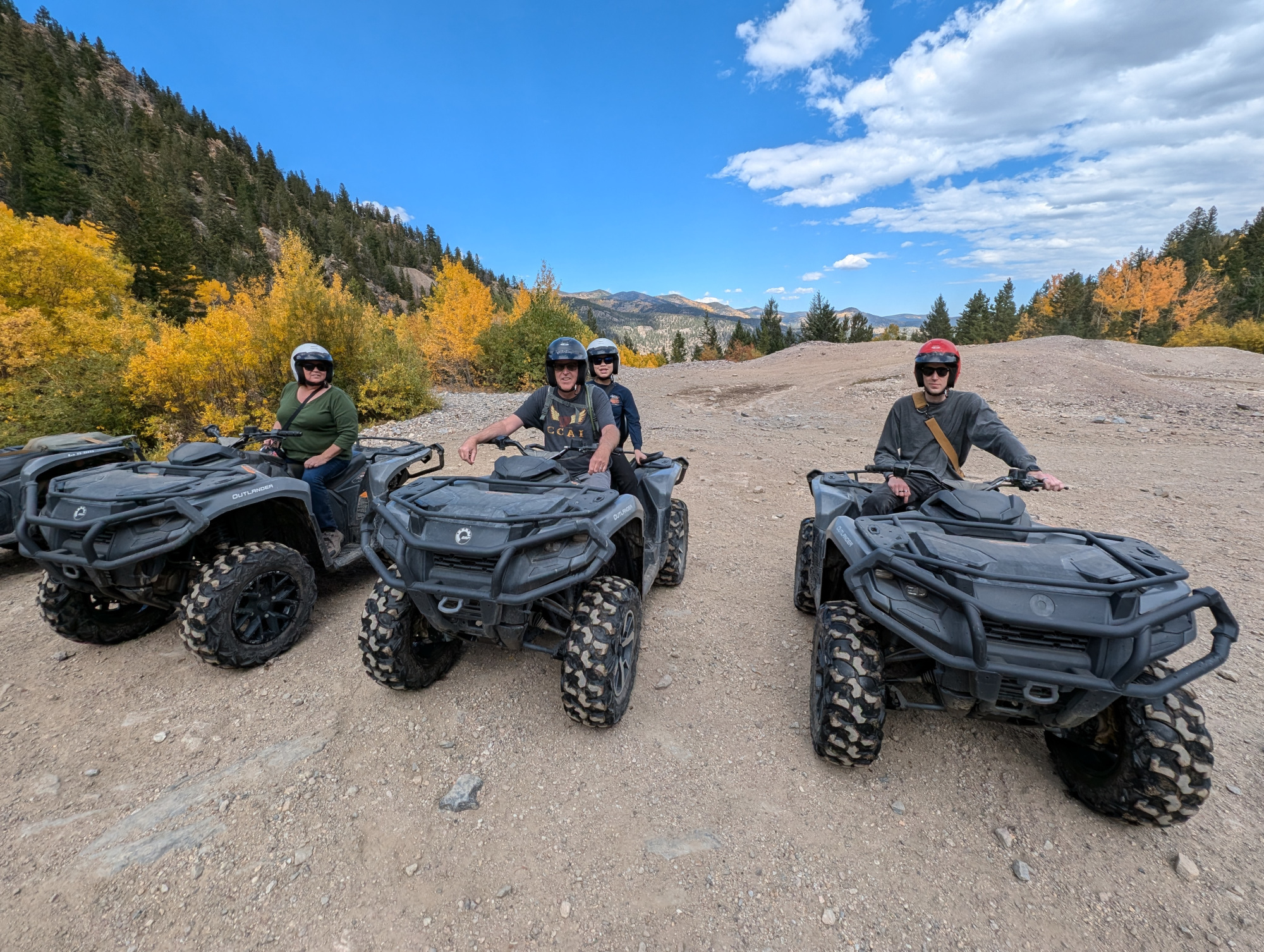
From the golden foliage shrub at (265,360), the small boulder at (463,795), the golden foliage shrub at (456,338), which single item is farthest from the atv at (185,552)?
the golden foliage shrub at (456,338)

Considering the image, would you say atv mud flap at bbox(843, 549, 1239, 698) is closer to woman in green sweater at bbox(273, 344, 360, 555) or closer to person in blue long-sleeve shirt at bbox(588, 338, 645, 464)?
person in blue long-sleeve shirt at bbox(588, 338, 645, 464)

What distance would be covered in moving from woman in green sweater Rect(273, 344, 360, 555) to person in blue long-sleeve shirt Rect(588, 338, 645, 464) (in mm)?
2078

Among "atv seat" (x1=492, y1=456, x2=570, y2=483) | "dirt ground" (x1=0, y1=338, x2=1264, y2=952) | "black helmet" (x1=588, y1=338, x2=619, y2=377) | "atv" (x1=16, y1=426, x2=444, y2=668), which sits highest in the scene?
"black helmet" (x1=588, y1=338, x2=619, y2=377)

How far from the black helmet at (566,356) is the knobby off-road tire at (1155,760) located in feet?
11.2

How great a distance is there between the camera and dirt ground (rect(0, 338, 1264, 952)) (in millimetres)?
1866

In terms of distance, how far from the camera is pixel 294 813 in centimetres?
232

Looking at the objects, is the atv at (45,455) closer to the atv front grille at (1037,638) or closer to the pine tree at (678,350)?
the atv front grille at (1037,638)

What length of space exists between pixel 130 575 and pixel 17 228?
746 inches

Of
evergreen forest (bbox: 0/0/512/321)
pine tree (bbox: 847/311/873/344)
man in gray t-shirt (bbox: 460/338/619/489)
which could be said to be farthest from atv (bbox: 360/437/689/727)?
pine tree (bbox: 847/311/873/344)

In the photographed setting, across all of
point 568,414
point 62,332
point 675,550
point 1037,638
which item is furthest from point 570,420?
point 62,332

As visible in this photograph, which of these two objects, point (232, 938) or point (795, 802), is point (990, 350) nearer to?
point (795, 802)

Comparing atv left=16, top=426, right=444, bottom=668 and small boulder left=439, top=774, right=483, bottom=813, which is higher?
atv left=16, top=426, right=444, bottom=668

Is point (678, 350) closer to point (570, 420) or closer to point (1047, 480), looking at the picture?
point (570, 420)

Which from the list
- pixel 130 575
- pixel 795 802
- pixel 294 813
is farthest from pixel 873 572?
pixel 130 575
